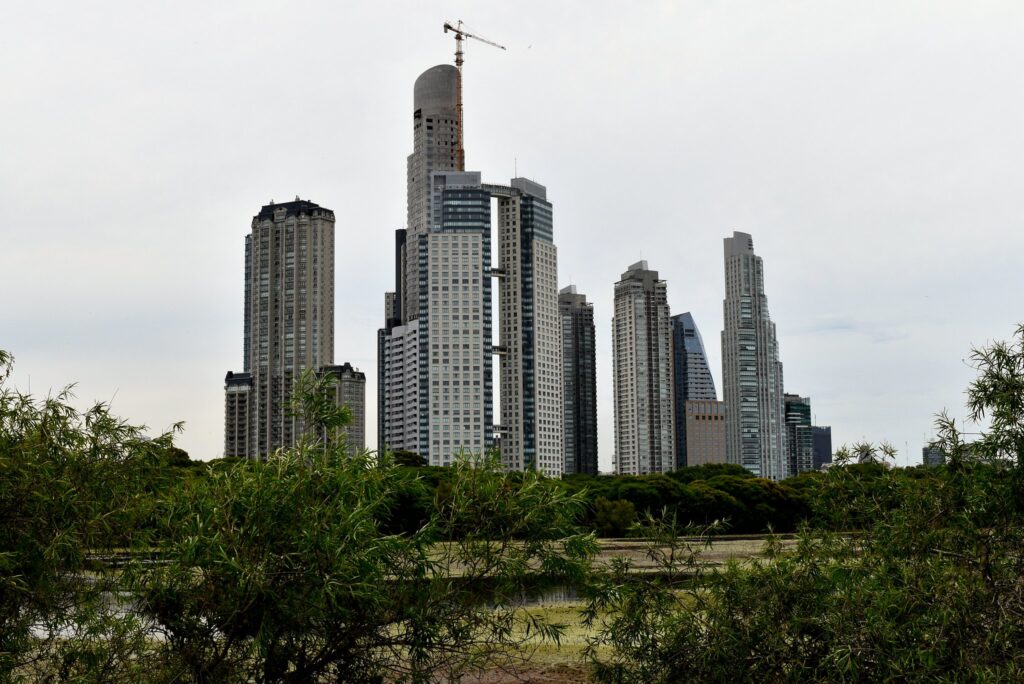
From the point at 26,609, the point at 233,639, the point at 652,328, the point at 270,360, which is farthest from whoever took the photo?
the point at 652,328

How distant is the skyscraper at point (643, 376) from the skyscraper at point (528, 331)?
3620 cm

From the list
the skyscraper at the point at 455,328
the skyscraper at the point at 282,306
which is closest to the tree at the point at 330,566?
the skyscraper at the point at 455,328

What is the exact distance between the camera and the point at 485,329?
144125 mm

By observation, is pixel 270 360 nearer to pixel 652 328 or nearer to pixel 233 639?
pixel 652 328

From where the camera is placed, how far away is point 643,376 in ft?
638

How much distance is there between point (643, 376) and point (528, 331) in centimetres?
4759

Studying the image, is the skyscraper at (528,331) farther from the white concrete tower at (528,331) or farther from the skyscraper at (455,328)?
the skyscraper at (455,328)

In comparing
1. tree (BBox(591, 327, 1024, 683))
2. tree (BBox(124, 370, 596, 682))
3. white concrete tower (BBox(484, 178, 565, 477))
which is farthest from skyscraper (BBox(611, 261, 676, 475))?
tree (BBox(124, 370, 596, 682))

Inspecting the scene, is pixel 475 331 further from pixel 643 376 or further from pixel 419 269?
pixel 643 376

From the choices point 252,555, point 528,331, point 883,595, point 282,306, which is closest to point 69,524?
point 252,555

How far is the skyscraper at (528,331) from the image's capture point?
6083 inches

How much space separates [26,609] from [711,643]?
7222 millimetres

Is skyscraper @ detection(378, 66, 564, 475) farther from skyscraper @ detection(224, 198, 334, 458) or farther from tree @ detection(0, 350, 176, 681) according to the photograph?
tree @ detection(0, 350, 176, 681)

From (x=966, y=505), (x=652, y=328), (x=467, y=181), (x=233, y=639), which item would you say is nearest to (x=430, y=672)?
(x=233, y=639)
